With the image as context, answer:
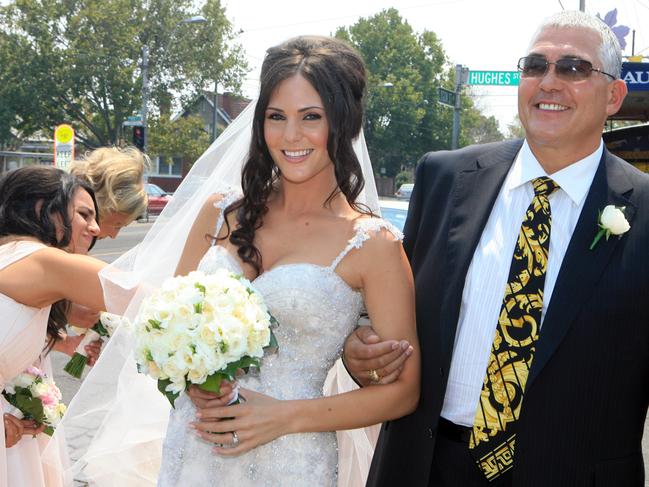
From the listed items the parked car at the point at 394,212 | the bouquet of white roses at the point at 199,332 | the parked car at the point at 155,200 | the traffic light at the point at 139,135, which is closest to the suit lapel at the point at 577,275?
the bouquet of white roses at the point at 199,332

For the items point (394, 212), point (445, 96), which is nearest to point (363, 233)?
point (394, 212)

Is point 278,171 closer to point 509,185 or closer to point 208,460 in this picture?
point 509,185

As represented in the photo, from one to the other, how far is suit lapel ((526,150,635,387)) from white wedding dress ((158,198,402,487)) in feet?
2.19

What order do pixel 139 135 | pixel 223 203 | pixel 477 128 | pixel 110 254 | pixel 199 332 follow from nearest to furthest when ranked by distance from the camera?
pixel 199 332 < pixel 223 203 < pixel 110 254 < pixel 139 135 < pixel 477 128

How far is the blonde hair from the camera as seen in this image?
168 inches

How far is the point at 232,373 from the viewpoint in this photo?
2.46 metres

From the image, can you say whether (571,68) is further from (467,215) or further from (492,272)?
(492,272)

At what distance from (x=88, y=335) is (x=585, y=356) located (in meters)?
2.68

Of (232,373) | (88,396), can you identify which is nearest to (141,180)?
(88,396)

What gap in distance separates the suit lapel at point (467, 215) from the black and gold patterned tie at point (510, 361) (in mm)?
157

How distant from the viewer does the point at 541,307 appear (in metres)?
2.62

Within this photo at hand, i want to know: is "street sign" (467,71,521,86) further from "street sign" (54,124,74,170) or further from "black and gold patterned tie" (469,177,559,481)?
"black and gold patterned tie" (469,177,559,481)

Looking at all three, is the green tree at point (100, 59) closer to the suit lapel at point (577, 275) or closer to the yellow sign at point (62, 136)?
the yellow sign at point (62, 136)

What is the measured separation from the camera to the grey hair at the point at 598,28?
2761 mm
